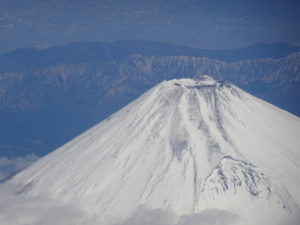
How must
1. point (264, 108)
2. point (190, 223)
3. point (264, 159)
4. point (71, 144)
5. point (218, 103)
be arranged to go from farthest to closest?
1. point (71, 144)
2. point (264, 108)
3. point (218, 103)
4. point (264, 159)
5. point (190, 223)

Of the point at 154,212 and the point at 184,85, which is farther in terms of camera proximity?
the point at 184,85

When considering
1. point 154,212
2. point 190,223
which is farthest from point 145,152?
point 190,223

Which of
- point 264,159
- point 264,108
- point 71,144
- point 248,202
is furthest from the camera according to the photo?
point 71,144

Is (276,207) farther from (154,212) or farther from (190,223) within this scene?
(154,212)

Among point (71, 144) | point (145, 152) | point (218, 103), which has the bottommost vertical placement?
point (71, 144)

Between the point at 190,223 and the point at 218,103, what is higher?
the point at 218,103

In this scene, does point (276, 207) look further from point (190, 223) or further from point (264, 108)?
point (264, 108)
